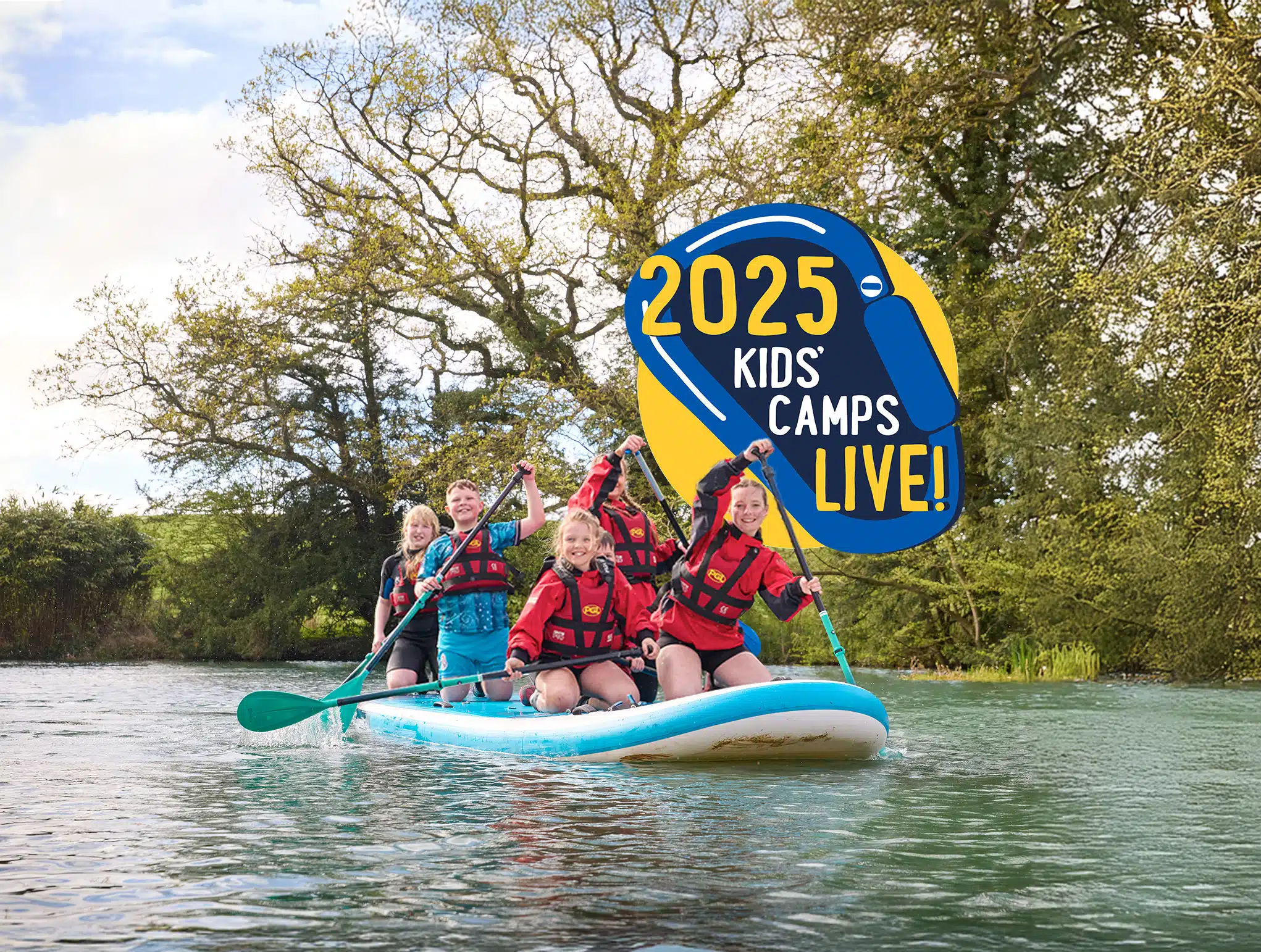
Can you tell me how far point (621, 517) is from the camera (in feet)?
23.2

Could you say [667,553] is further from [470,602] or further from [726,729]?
[726,729]

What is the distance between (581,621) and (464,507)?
1.26 meters

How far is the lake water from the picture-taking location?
296cm

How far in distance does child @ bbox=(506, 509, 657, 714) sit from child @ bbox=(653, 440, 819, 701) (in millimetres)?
231

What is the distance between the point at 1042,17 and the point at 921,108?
1.66m

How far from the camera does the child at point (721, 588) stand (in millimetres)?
6133

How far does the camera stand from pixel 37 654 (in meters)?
19.3

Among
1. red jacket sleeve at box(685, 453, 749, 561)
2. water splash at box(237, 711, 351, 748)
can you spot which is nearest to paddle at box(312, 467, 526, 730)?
water splash at box(237, 711, 351, 748)

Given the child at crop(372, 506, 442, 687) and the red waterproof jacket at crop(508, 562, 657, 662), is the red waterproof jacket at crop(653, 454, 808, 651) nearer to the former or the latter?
the red waterproof jacket at crop(508, 562, 657, 662)

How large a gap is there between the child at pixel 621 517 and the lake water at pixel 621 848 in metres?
1.25

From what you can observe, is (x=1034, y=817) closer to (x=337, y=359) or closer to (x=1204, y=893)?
(x=1204, y=893)

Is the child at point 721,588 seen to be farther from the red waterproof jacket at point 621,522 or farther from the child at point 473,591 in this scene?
the child at point 473,591

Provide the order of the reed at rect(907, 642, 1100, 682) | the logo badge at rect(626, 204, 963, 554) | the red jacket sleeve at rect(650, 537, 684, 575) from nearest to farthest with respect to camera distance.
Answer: the red jacket sleeve at rect(650, 537, 684, 575) < the logo badge at rect(626, 204, 963, 554) < the reed at rect(907, 642, 1100, 682)

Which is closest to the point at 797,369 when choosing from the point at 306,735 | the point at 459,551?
the point at 459,551
